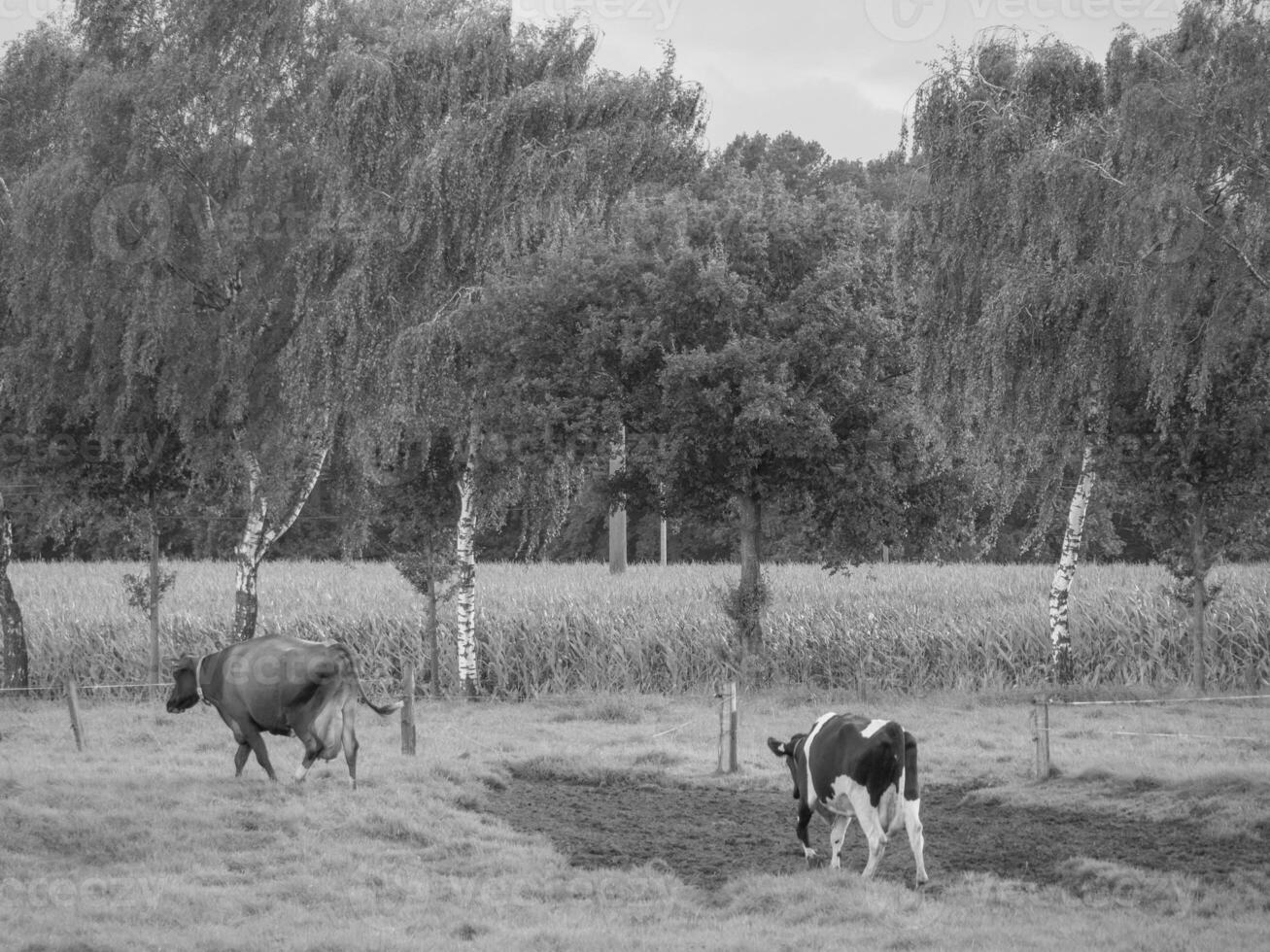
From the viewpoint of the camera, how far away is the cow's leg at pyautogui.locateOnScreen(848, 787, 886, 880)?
11883mm

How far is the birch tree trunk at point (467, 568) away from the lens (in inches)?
999

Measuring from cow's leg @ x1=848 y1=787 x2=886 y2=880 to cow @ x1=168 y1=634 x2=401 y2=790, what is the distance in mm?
5624

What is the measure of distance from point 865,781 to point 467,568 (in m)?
15.2

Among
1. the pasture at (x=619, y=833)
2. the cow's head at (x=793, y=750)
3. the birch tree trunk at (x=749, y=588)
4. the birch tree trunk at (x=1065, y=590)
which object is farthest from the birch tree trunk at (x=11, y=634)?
the cow's head at (x=793, y=750)

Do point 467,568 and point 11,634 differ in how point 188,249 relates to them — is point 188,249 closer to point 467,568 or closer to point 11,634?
point 467,568

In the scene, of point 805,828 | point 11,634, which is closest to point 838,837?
point 805,828

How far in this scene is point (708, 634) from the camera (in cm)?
2905

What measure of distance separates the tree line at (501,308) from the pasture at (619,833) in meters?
3.52

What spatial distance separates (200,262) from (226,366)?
2072 mm

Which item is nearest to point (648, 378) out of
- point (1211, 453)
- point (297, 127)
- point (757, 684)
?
point (757, 684)

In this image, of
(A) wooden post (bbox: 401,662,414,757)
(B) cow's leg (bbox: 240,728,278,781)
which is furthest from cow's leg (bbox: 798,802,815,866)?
(A) wooden post (bbox: 401,662,414,757)

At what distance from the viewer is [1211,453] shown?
2330 centimetres
